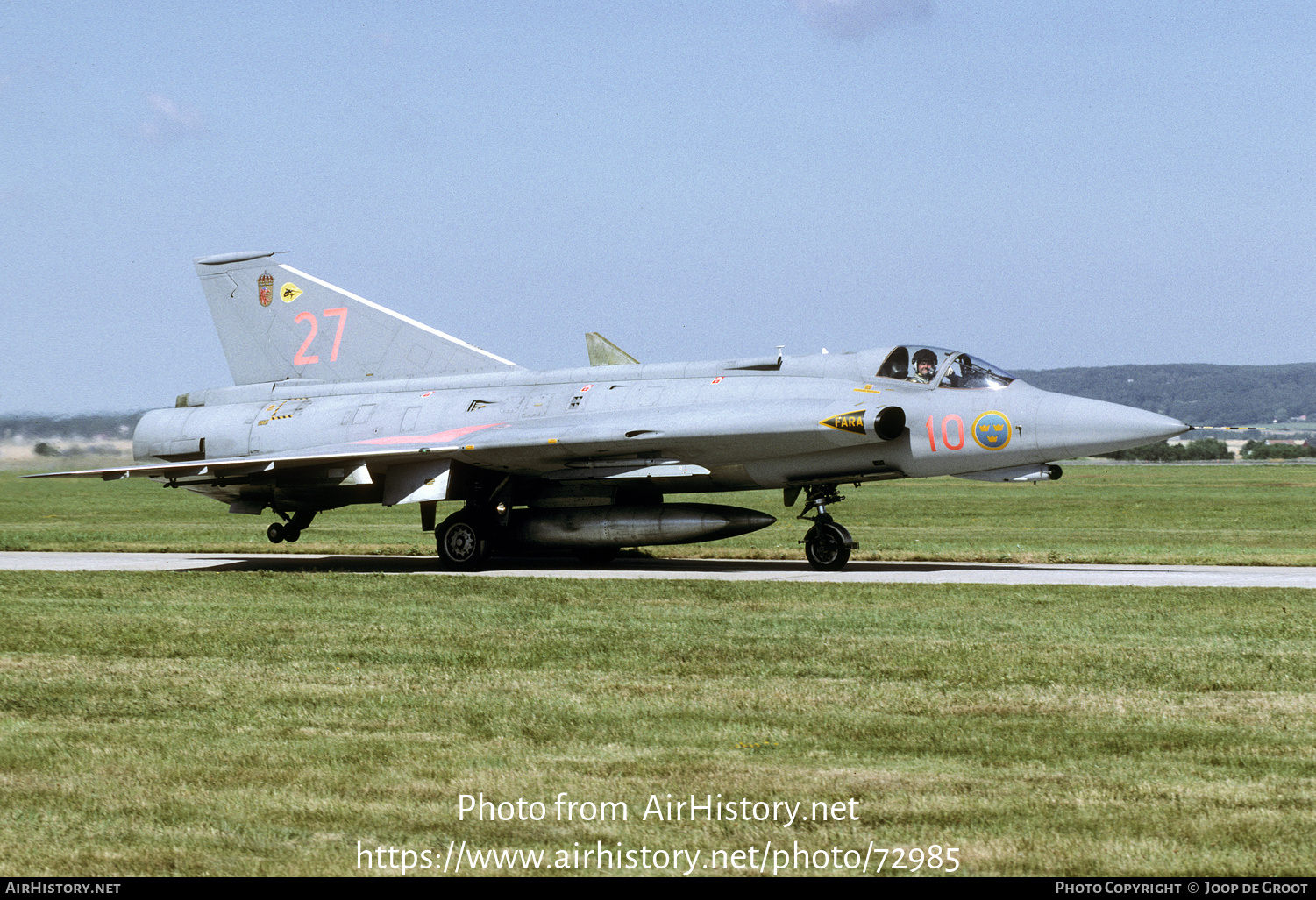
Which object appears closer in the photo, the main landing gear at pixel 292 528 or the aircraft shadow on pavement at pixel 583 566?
the aircraft shadow on pavement at pixel 583 566

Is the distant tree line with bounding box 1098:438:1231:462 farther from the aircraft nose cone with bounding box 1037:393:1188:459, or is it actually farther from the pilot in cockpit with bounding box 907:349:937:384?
the aircraft nose cone with bounding box 1037:393:1188:459

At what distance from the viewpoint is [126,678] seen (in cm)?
863

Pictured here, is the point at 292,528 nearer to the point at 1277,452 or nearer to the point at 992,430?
the point at 992,430

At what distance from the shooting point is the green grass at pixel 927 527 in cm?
2138

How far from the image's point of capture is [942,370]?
16.5m

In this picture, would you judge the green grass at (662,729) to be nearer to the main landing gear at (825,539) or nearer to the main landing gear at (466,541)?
the main landing gear at (825,539)

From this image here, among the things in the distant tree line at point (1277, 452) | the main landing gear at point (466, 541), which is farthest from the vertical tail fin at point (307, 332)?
the distant tree line at point (1277, 452)

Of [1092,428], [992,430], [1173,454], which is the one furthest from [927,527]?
[1173,454]

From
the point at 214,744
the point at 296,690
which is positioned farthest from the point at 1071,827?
the point at 296,690

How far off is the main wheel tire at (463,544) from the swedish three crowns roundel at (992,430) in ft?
22.7


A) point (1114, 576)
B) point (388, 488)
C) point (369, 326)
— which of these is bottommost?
point (1114, 576)

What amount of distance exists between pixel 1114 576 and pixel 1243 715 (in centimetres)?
885

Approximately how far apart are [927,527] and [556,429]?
14205 millimetres

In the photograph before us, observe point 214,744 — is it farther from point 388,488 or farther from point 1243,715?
point 388,488
